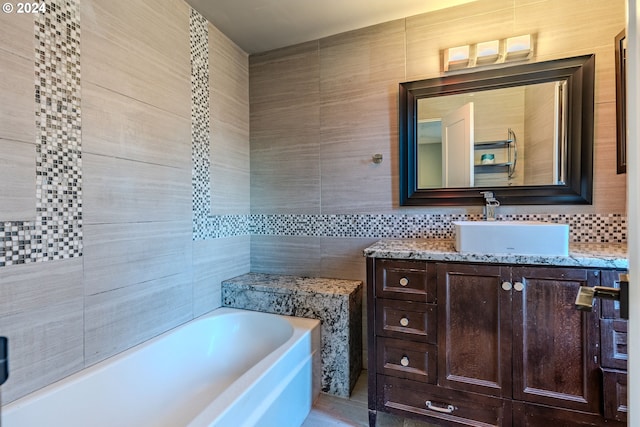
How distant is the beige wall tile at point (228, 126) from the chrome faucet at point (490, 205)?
1761 mm

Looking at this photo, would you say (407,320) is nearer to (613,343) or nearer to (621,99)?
(613,343)

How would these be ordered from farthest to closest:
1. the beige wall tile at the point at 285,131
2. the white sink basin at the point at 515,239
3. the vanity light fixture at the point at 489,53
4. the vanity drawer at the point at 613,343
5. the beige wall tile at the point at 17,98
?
1. the beige wall tile at the point at 285,131
2. the vanity light fixture at the point at 489,53
3. the white sink basin at the point at 515,239
4. the vanity drawer at the point at 613,343
5. the beige wall tile at the point at 17,98

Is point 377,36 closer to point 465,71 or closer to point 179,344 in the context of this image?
point 465,71

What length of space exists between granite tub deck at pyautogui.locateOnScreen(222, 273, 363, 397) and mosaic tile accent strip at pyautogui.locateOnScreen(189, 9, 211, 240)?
0.53m

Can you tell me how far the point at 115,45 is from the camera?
152 centimetres

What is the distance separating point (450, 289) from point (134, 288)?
1632 mm

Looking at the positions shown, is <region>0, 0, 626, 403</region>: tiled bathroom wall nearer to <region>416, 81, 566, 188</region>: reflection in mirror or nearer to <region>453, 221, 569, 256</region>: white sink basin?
<region>416, 81, 566, 188</region>: reflection in mirror

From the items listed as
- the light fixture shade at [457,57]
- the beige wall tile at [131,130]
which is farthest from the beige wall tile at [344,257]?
the light fixture shade at [457,57]

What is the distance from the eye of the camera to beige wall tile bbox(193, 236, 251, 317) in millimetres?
2045

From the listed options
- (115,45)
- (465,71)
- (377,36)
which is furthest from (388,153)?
(115,45)

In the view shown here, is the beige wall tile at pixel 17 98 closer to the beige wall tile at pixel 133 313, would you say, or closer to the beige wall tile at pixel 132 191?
the beige wall tile at pixel 132 191

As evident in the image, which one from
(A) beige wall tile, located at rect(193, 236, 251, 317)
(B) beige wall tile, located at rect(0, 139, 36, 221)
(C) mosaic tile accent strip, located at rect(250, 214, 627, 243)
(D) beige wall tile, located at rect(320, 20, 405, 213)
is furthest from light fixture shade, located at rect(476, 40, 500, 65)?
(B) beige wall tile, located at rect(0, 139, 36, 221)

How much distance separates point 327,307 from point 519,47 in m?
1.94

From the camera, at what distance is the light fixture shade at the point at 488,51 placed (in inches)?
71.9
